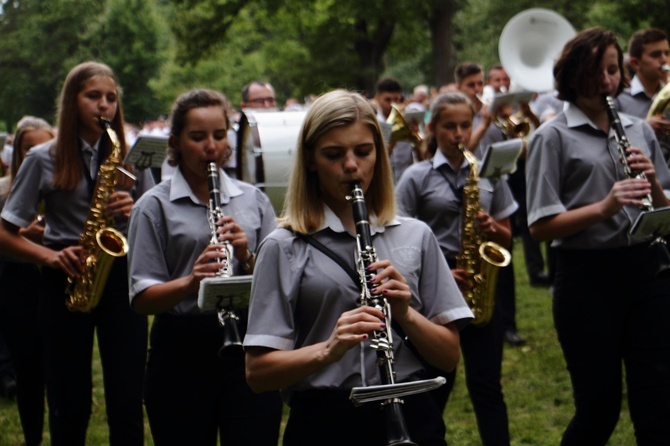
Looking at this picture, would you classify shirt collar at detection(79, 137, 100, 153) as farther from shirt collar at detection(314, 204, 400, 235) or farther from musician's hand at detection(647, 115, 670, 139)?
musician's hand at detection(647, 115, 670, 139)

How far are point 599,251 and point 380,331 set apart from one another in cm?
205

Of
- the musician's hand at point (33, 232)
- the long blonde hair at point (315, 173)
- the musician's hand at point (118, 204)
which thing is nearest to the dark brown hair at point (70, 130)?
the musician's hand at point (118, 204)

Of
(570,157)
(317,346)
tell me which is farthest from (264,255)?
(570,157)

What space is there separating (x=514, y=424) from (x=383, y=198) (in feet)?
12.5

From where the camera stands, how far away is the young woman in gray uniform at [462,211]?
5.51m

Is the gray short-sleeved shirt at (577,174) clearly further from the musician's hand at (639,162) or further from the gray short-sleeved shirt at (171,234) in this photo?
the gray short-sleeved shirt at (171,234)

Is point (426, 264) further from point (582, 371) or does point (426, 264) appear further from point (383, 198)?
point (582, 371)

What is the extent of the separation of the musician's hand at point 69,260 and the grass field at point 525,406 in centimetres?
204

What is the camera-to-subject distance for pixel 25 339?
21.7 ft

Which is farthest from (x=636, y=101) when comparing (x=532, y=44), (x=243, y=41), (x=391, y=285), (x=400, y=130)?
(x=243, y=41)

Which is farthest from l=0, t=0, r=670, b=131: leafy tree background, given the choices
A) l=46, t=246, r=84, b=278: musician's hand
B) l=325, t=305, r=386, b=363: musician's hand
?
l=325, t=305, r=386, b=363: musician's hand

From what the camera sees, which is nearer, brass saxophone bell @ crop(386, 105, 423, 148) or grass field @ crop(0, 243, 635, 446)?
grass field @ crop(0, 243, 635, 446)

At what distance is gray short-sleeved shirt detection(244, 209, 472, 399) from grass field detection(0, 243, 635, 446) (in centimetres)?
338

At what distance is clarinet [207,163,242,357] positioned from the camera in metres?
4.01
